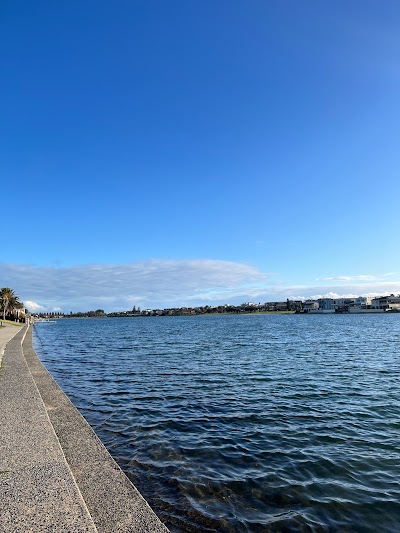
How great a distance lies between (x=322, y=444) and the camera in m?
9.39

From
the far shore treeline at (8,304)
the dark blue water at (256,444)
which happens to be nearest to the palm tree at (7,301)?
the far shore treeline at (8,304)

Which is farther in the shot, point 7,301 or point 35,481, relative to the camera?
point 7,301

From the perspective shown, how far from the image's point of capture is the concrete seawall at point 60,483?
13.7 ft

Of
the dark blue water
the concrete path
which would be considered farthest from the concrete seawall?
the dark blue water

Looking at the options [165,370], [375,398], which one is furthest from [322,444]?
[165,370]

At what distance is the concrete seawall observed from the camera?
4.18 metres

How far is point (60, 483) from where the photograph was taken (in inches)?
196

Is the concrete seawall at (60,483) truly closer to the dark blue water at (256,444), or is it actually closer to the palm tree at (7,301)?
the dark blue water at (256,444)

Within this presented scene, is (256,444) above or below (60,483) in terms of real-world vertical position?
below

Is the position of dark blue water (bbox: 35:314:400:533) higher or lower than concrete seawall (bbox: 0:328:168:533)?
lower

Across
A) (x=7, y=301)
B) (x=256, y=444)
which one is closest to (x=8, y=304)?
(x=7, y=301)

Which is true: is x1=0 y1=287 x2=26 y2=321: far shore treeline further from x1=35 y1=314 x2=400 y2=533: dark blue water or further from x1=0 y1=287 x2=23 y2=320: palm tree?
x1=35 y1=314 x2=400 y2=533: dark blue water

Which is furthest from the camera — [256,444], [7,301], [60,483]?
[7,301]

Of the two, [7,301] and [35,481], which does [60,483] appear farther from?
[7,301]
